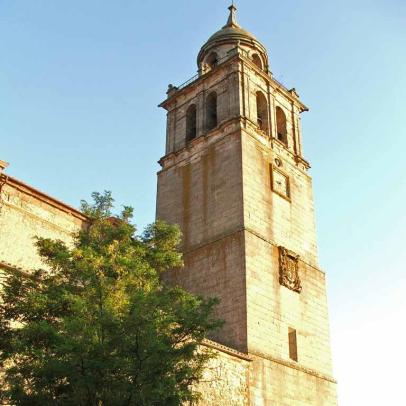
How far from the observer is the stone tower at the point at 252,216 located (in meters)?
20.3

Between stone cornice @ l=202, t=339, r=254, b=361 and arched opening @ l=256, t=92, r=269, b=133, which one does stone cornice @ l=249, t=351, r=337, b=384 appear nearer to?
stone cornice @ l=202, t=339, r=254, b=361

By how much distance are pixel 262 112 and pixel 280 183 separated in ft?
13.5

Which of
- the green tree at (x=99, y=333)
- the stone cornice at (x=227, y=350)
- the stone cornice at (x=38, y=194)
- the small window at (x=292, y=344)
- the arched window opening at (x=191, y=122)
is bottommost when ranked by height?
the green tree at (x=99, y=333)

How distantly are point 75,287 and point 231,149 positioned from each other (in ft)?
42.4

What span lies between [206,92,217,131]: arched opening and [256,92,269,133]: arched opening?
6.59 feet

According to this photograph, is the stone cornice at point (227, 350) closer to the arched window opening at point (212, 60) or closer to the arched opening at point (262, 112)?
the arched opening at point (262, 112)

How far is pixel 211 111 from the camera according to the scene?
27547 mm

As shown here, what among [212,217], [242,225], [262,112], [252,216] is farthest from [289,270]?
[262,112]

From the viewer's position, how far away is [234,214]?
22.5 metres

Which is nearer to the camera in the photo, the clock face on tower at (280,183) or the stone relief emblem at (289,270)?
the stone relief emblem at (289,270)

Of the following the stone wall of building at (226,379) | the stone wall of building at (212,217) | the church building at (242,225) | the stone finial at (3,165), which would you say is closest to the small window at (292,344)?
the church building at (242,225)

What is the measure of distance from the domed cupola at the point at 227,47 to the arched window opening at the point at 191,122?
2626mm

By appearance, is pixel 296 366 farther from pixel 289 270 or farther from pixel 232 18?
pixel 232 18

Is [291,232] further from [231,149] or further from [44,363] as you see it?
[44,363]
